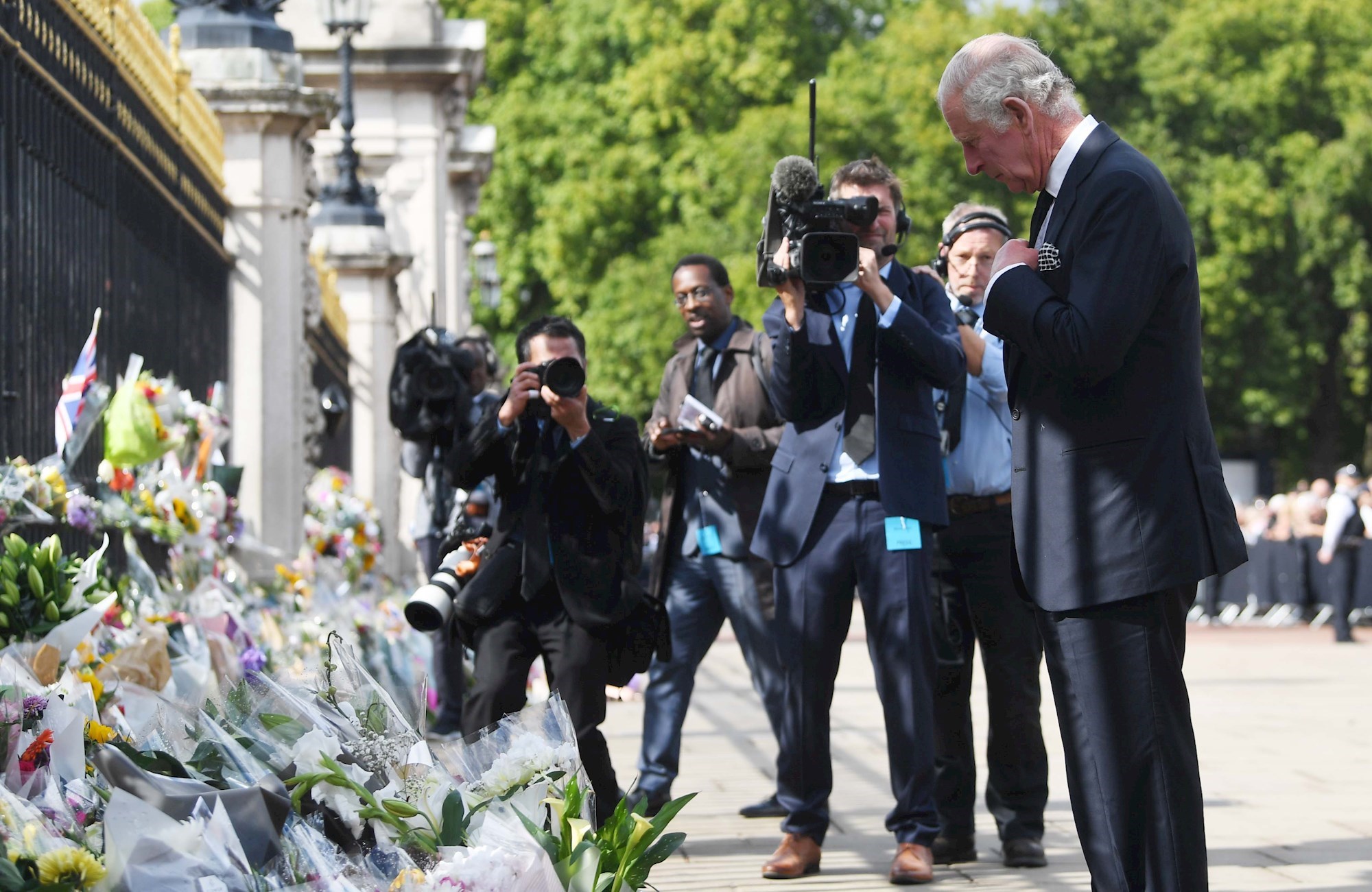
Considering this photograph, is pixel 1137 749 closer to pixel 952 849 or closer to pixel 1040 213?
pixel 1040 213

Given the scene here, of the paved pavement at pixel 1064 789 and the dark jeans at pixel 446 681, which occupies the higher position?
the dark jeans at pixel 446 681

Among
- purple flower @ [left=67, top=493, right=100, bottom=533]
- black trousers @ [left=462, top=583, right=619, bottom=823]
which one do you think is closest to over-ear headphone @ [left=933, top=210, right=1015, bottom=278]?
black trousers @ [left=462, top=583, right=619, bottom=823]

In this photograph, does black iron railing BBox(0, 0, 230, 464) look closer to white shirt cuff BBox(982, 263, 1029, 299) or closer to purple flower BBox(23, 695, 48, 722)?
purple flower BBox(23, 695, 48, 722)

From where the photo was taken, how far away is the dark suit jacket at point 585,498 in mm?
5945

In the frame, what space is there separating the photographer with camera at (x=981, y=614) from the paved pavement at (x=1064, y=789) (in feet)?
0.65

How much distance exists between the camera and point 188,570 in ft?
25.9

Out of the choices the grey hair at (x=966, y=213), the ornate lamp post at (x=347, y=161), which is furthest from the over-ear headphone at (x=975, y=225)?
the ornate lamp post at (x=347, y=161)

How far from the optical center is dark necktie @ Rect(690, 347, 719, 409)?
26.1ft

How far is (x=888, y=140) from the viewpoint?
123 feet

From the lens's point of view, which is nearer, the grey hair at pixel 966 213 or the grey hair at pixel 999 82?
the grey hair at pixel 999 82

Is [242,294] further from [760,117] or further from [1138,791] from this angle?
[760,117]

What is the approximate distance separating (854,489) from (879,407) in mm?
285

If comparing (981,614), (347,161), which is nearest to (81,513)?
(981,614)

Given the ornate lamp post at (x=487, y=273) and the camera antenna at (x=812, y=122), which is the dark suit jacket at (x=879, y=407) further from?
the ornate lamp post at (x=487, y=273)
